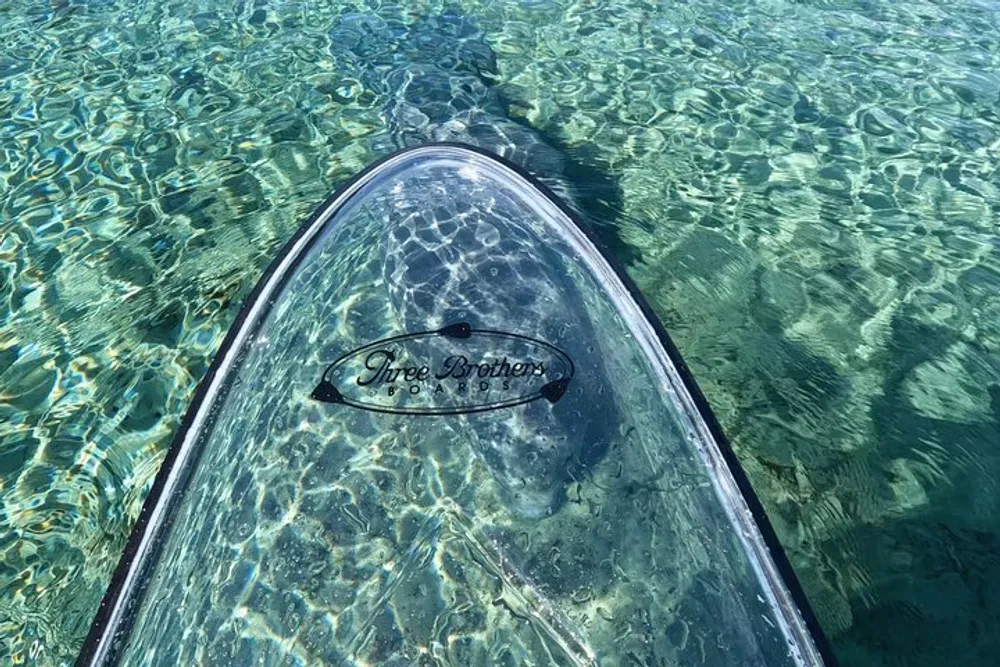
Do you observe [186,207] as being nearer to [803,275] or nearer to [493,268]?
[493,268]

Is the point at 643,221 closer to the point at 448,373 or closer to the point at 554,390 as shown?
the point at 554,390

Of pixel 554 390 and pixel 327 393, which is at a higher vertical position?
pixel 554 390

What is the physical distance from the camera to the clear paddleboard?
2.21 metres

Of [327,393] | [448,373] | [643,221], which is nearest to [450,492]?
[448,373]

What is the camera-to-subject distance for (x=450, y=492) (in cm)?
252

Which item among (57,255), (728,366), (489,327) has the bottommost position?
(57,255)

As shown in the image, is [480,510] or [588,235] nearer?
[480,510]

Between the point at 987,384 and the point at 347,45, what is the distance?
15.0ft

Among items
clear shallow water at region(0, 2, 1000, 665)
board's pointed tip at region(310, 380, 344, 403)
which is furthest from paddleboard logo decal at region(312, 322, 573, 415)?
clear shallow water at region(0, 2, 1000, 665)

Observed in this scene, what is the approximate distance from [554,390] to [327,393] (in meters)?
0.82

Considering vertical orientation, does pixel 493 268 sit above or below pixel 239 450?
above

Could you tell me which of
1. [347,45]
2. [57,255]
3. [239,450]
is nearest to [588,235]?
[239,450]

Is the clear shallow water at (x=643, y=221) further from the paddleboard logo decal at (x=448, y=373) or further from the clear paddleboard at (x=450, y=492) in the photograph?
the paddleboard logo decal at (x=448, y=373)

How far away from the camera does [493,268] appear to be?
318 cm
